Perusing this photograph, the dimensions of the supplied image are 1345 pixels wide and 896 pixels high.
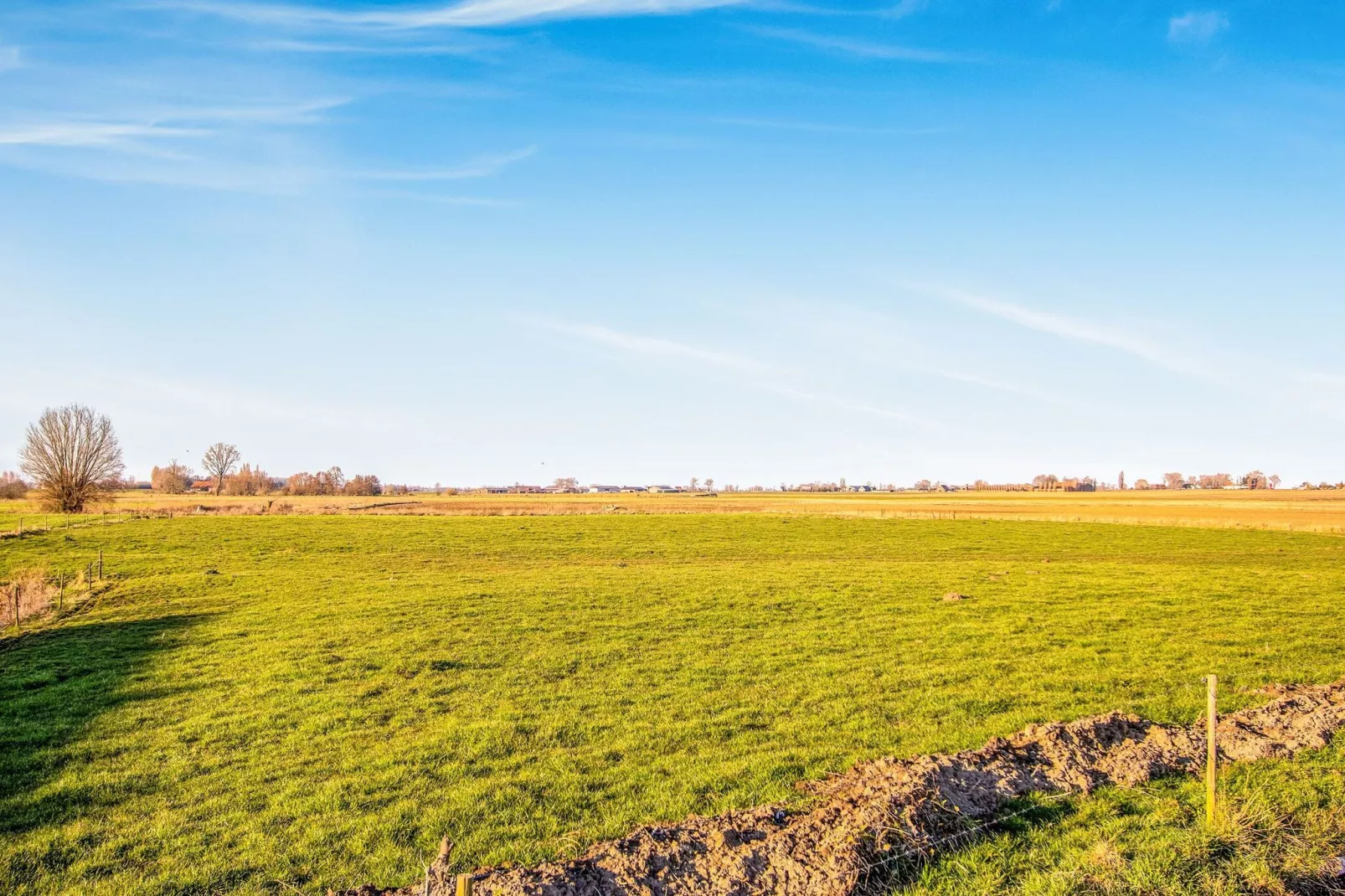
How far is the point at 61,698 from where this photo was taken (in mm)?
16812

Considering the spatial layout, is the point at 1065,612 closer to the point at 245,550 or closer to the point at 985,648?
the point at 985,648

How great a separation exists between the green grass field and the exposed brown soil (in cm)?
79

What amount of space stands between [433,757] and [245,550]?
143ft

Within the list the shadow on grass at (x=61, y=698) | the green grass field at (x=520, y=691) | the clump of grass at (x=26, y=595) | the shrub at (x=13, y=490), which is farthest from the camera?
the shrub at (x=13, y=490)

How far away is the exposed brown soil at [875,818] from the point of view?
7.26 metres

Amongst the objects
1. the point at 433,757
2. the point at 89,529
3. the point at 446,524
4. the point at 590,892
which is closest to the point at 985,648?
the point at 433,757

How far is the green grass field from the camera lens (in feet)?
32.0

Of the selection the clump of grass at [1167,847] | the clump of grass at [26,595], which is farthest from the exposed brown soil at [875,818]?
the clump of grass at [26,595]

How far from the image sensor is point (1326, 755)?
424 inches

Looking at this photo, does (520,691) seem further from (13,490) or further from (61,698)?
(13,490)

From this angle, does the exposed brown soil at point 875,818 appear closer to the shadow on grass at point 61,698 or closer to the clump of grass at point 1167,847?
the clump of grass at point 1167,847

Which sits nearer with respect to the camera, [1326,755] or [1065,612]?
[1326,755]

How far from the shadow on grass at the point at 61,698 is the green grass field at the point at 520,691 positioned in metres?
0.09

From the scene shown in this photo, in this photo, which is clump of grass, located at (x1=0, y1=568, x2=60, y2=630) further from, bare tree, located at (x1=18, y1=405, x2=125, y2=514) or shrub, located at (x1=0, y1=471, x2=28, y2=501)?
shrub, located at (x1=0, y1=471, x2=28, y2=501)
